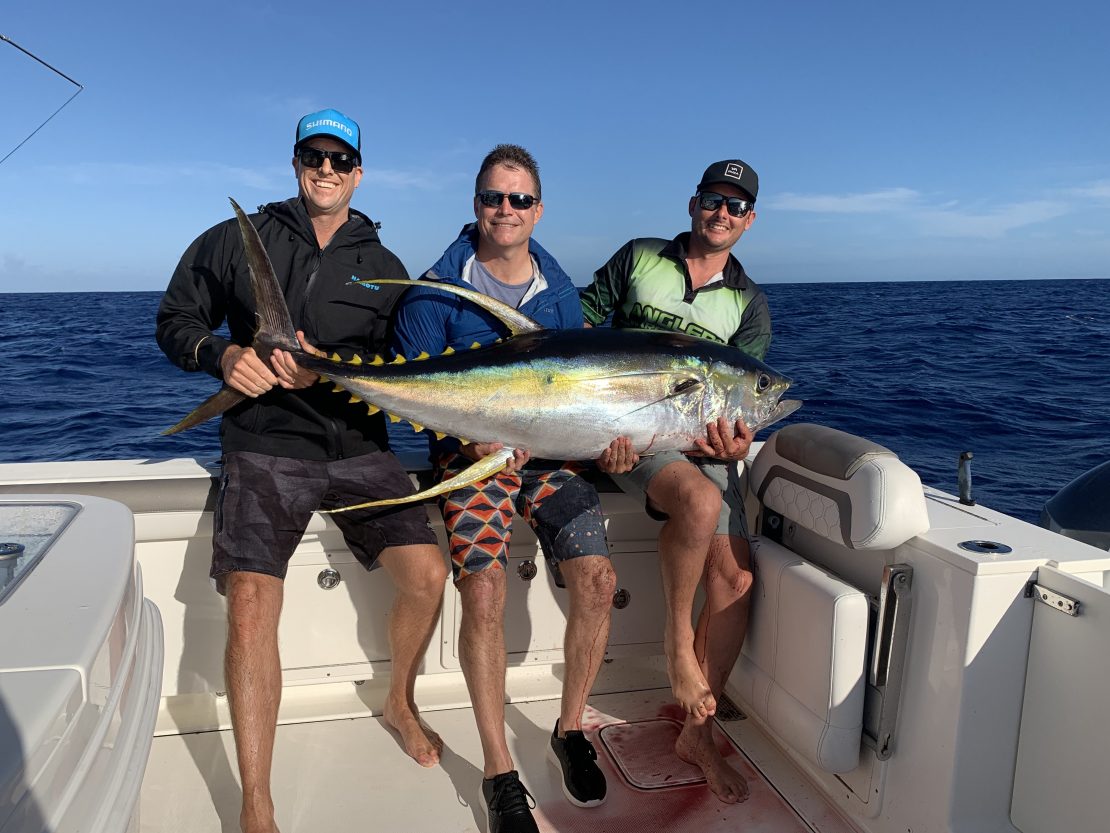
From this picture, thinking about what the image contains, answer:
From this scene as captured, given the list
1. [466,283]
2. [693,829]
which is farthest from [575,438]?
[693,829]

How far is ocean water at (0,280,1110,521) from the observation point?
793 centimetres

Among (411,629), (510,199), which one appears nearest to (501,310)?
(510,199)

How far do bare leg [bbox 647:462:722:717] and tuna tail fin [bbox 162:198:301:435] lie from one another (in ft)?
4.04

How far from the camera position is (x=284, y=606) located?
2783 millimetres

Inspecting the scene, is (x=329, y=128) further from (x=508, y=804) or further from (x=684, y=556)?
(x=508, y=804)

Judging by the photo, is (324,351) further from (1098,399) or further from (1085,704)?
(1098,399)

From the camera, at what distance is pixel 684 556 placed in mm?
2605

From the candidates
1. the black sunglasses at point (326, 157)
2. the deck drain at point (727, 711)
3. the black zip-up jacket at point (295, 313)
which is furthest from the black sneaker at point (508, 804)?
the black sunglasses at point (326, 157)

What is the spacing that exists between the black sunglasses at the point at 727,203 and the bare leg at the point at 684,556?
38.3 inches

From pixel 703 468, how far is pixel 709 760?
0.92 meters

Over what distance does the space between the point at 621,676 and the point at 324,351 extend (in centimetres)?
164

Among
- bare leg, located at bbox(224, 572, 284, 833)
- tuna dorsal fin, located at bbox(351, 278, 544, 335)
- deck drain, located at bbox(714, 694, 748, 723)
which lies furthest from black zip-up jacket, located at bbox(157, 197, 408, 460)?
deck drain, located at bbox(714, 694, 748, 723)

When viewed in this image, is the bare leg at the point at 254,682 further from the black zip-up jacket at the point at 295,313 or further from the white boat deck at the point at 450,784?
the black zip-up jacket at the point at 295,313

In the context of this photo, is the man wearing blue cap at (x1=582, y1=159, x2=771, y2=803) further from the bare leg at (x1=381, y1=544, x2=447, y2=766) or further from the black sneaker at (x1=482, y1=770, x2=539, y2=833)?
the bare leg at (x1=381, y1=544, x2=447, y2=766)
